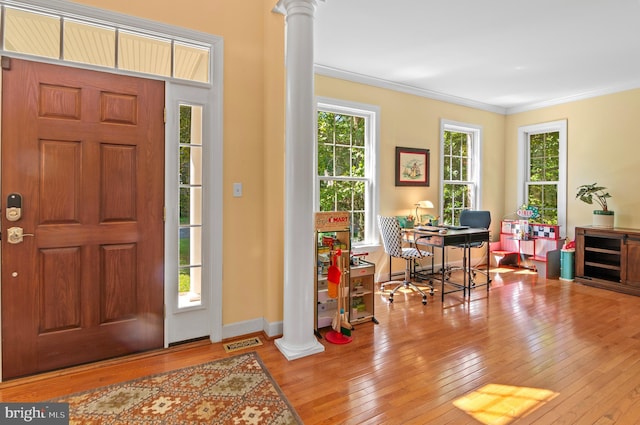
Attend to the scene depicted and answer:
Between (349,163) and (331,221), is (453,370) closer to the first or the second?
(331,221)

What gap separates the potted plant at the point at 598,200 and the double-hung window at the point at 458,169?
1.47 m

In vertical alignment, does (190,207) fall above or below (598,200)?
below

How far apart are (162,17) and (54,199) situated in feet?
5.06

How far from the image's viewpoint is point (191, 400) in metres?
2.00

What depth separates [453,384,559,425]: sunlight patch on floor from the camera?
73.6 inches

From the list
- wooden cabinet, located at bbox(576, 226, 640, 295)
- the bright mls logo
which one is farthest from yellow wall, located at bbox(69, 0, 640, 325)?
wooden cabinet, located at bbox(576, 226, 640, 295)

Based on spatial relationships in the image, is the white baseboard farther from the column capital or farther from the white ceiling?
the white ceiling

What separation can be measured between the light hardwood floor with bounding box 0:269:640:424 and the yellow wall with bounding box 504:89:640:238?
200 centimetres

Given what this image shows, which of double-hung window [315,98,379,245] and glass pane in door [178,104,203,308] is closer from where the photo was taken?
glass pane in door [178,104,203,308]

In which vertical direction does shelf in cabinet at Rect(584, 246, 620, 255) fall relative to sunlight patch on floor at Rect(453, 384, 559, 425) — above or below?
above

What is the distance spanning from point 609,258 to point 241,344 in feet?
16.7

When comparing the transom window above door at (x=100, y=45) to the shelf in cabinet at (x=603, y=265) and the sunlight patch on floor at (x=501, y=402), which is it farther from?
the shelf in cabinet at (x=603, y=265)

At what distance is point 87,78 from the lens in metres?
2.33

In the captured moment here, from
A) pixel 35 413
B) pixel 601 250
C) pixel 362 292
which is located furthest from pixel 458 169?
pixel 35 413
